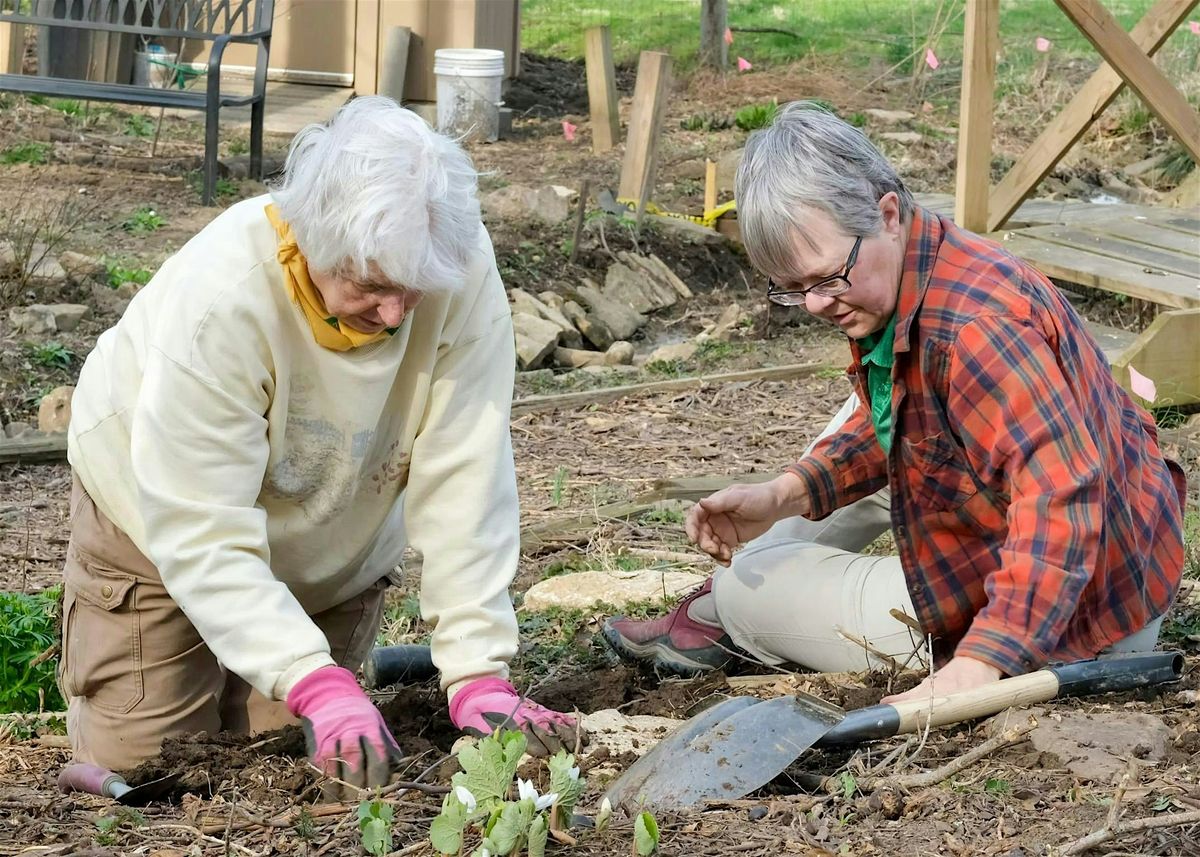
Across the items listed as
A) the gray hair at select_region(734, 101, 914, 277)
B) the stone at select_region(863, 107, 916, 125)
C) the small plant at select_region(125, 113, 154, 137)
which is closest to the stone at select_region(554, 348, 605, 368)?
the gray hair at select_region(734, 101, 914, 277)

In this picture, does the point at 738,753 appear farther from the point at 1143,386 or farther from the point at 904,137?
the point at 904,137

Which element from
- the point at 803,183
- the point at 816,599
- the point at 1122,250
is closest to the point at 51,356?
the point at 816,599

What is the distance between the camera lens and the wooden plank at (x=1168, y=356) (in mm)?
6184

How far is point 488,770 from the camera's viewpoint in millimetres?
2330

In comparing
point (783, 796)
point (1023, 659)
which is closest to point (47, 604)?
point (783, 796)

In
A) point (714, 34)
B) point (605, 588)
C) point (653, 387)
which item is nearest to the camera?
point (605, 588)

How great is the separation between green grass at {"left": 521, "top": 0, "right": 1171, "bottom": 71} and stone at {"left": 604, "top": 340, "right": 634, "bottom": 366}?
21.1 feet

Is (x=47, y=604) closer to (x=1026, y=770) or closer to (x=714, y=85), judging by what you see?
Result: (x=1026, y=770)

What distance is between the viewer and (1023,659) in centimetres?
287

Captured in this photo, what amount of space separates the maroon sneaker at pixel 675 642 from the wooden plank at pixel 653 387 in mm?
2746

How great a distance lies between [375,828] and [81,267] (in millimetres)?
5962

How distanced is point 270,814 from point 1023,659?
148cm

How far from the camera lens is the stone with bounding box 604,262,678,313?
27.9ft

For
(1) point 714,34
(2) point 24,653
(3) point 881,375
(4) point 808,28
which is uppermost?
(4) point 808,28
